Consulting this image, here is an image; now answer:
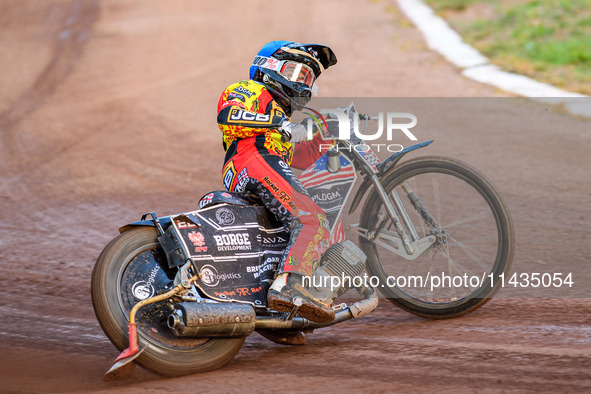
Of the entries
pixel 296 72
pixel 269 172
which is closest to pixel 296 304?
pixel 269 172

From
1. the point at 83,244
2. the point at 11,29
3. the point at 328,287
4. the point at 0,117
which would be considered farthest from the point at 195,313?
the point at 11,29

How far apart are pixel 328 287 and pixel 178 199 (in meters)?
4.14

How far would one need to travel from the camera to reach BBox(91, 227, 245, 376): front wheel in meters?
4.16

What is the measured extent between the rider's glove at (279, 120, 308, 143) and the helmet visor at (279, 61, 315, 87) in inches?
13.9

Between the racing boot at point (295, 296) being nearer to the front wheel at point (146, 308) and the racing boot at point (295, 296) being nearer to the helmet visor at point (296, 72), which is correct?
the front wheel at point (146, 308)

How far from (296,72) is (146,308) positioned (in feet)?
5.67

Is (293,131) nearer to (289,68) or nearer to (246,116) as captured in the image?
(246,116)

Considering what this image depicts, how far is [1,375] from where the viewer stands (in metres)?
4.25

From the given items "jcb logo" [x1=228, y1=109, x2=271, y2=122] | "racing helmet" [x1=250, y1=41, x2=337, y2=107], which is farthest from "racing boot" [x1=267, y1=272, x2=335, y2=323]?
"racing helmet" [x1=250, y1=41, x2=337, y2=107]

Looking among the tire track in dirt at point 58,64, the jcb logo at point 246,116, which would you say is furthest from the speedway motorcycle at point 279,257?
the tire track in dirt at point 58,64

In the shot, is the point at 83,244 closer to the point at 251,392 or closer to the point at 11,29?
the point at 251,392

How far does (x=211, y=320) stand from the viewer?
4.22 meters

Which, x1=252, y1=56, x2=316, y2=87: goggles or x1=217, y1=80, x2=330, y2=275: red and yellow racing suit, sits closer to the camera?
x1=217, y1=80, x2=330, y2=275: red and yellow racing suit

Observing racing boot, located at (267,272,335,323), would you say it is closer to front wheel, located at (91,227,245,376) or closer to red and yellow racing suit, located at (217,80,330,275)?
red and yellow racing suit, located at (217,80,330,275)
